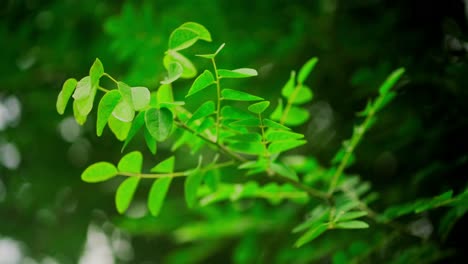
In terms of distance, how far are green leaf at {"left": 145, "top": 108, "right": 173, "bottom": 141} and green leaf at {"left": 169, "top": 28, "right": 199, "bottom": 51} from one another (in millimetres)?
89

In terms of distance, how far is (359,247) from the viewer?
2.61 ft

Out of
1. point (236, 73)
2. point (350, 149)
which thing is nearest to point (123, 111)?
point (236, 73)

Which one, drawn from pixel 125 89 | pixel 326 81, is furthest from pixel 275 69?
pixel 125 89

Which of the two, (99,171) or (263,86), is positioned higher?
(263,86)

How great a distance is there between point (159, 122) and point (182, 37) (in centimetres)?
11

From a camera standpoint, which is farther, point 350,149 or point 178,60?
point 350,149

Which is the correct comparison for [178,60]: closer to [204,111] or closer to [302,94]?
[204,111]

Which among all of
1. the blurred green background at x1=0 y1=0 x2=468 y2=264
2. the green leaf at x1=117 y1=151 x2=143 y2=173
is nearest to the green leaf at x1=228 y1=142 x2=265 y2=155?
the green leaf at x1=117 y1=151 x2=143 y2=173

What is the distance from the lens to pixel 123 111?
46 centimetres

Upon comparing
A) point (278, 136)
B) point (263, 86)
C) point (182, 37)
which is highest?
point (263, 86)

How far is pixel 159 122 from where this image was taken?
1.55 feet

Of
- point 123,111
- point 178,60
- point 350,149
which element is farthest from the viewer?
point 350,149

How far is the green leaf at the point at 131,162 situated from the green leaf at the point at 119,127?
93 millimetres

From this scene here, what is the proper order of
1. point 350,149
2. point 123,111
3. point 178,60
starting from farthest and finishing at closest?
point 350,149, point 178,60, point 123,111
